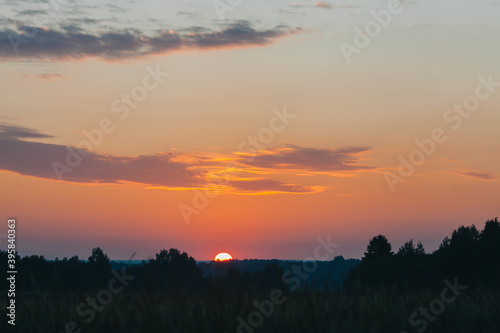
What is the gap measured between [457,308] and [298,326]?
12.2 feet

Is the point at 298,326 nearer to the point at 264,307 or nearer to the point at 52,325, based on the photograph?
the point at 264,307

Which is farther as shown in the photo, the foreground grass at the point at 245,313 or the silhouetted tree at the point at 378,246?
the silhouetted tree at the point at 378,246

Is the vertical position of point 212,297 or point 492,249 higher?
point 492,249

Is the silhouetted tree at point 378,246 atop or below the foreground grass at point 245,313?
atop

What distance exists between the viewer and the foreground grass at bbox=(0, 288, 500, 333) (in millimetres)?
12477

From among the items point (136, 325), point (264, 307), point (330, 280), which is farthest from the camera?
point (330, 280)

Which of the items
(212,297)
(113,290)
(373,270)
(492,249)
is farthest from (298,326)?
(492,249)

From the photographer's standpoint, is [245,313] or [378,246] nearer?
[245,313]

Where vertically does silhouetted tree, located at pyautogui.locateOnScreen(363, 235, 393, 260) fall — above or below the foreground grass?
above

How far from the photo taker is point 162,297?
13906mm

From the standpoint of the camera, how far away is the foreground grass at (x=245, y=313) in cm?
1248

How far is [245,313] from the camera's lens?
13.0 metres

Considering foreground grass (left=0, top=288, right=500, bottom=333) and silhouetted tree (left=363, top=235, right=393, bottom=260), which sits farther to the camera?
silhouetted tree (left=363, top=235, right=393, bottom=260)

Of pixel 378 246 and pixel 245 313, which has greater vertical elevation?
pixel 378 246
